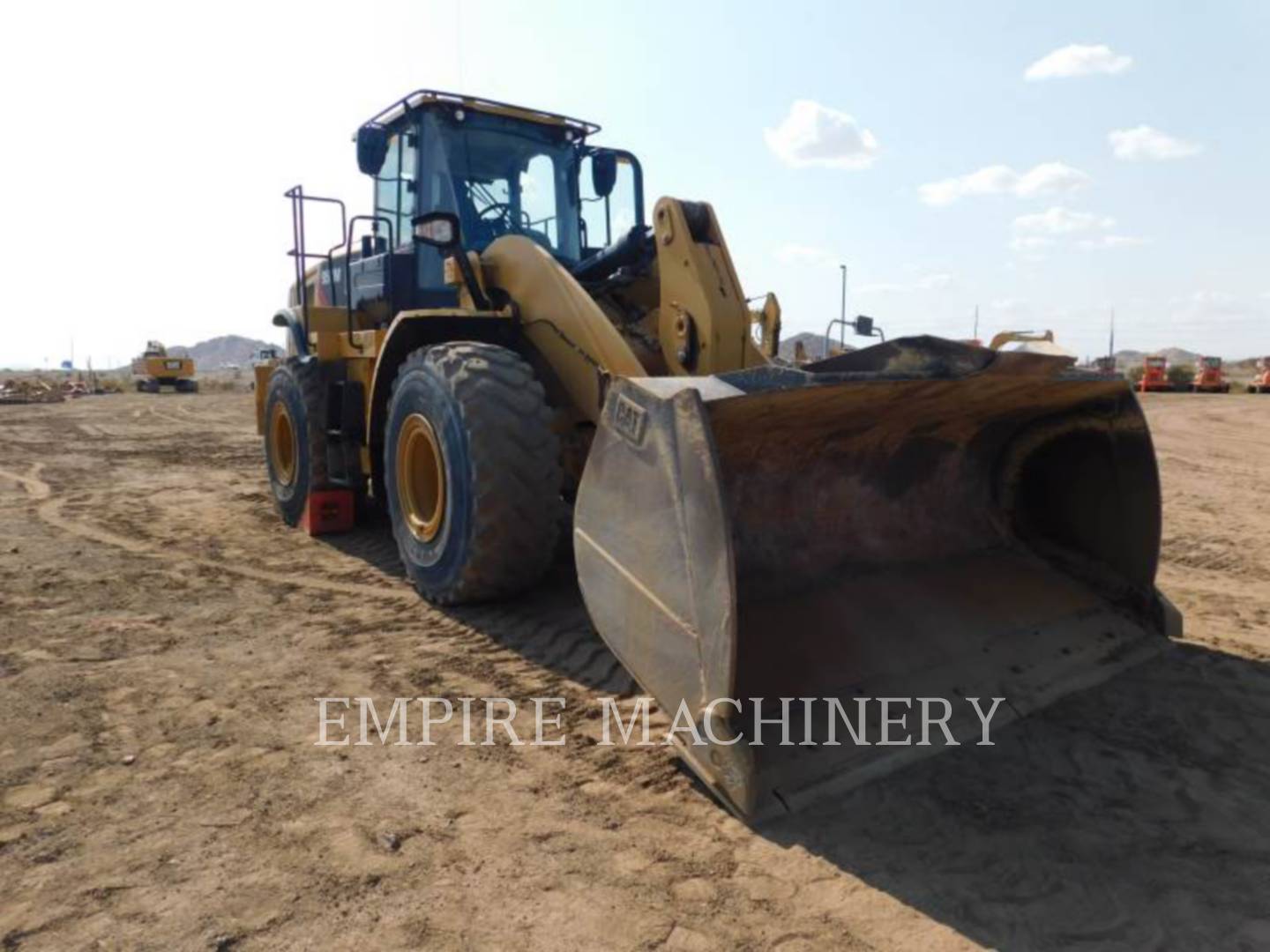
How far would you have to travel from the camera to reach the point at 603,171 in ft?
19.4

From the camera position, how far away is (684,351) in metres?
4.10

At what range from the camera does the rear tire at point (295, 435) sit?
608cm

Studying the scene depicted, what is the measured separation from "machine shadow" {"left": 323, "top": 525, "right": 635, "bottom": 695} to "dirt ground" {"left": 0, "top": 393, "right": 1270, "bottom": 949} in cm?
2

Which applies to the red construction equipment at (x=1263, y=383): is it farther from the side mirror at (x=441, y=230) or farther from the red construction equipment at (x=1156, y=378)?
the side mirror at (x=441, y=230)

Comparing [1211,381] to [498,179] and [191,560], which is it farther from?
[191,560]

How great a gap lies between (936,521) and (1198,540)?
10.6 ft

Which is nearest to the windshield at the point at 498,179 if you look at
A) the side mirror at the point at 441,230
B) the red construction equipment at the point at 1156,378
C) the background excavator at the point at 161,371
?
the side mirror at the point at 441,230

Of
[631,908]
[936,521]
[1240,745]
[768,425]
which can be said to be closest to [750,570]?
[768,425]

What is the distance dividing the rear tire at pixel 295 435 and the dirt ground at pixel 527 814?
1.86 m

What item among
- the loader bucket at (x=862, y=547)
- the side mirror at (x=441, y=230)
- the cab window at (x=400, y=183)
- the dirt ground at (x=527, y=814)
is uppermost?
the cab window at (x=400, y=183)

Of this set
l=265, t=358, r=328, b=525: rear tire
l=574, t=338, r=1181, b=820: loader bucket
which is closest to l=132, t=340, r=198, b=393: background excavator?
l=265, t=358, r=328, b=525: rear tire

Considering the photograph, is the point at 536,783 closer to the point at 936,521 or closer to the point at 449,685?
the point at 449,685

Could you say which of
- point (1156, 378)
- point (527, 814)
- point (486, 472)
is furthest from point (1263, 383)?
point (527, 814)

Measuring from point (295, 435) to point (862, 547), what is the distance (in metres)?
4.37
